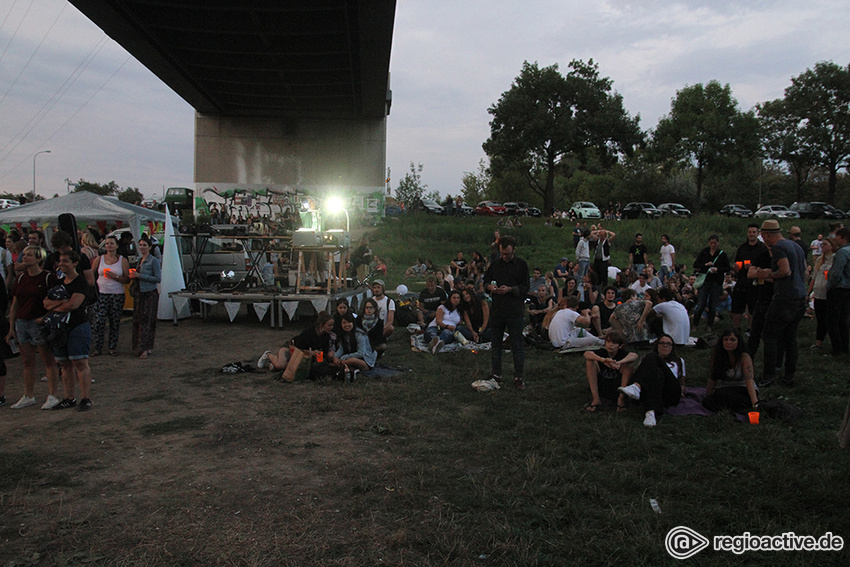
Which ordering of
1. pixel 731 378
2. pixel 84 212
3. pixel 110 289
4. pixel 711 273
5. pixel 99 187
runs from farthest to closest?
pixel 99 187, pixel 84 212, pixel 711 273, pixel 110 289, pixel 731 378

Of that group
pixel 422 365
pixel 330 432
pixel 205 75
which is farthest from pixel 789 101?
pixel 330 432

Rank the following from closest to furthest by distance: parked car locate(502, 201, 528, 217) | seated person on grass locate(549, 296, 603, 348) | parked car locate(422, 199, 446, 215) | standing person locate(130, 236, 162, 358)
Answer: standing person locate(130, 236, 162, 358) < seated person on grass locate(549, 296, 603, 348) < parked car locate(422, 199, 446, 215) < parked car locate(502, 201, 528, 217)

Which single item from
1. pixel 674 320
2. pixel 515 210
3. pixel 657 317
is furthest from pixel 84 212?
pixel 515 210

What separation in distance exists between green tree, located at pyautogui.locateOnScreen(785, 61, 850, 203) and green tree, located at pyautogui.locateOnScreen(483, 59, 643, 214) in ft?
36.5

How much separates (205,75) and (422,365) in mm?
14681

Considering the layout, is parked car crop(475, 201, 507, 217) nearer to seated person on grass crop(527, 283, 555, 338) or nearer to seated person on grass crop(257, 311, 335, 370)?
seated person on grass crop(527, 283, 555, 338)

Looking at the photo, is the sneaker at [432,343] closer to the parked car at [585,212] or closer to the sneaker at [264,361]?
the sneaker at [264,361]

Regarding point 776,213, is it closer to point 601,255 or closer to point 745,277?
point 601,255

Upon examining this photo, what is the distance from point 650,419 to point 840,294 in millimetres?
3636

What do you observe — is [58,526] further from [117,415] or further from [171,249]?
[171,249]

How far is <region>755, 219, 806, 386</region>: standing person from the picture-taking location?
265 inches

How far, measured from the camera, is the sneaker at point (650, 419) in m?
5.80

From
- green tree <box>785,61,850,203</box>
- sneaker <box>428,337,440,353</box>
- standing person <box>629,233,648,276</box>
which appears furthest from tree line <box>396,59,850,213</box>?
sneaker <box>428,337,440,353</box>

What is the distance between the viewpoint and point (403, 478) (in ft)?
15.1
